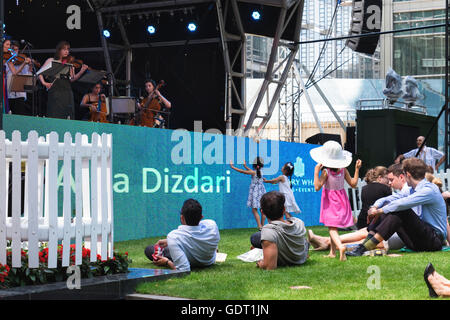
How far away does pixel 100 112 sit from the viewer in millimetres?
15602

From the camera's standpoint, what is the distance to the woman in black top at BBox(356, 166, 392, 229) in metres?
10.4

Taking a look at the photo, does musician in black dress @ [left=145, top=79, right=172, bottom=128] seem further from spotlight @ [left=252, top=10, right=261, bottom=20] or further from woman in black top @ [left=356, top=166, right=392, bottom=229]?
woman in black top @ [left=356, top=166, right=392, bottom=229]

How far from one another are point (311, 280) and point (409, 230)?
261 centimetres

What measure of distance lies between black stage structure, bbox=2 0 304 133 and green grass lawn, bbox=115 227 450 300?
1128cm

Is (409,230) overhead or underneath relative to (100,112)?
underneath

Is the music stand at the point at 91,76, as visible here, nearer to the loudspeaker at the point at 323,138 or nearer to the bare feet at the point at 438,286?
the loudspeaker at the point at 323,138

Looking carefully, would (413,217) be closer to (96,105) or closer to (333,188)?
(333,188)

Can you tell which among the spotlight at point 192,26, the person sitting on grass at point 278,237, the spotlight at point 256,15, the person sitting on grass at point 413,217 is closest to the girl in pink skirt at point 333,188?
the person sitting on grass at point 413,217

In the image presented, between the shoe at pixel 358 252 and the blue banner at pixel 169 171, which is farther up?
the blue banner at pixel 169 171

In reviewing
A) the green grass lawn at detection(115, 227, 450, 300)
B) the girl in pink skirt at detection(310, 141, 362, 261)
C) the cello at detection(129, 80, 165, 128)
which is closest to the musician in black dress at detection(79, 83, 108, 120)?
the cello at detection(129, 80, 165, 128)

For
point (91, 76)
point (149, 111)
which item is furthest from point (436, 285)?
point (149, 111)

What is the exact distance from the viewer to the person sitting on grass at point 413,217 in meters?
8.50

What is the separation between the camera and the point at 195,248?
7.64 m

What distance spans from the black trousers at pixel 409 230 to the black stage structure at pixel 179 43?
11.0 meters
